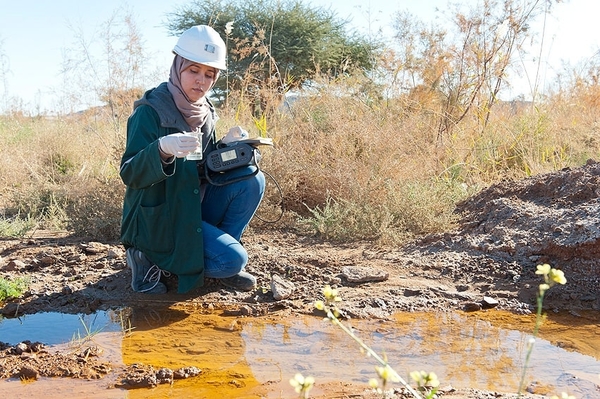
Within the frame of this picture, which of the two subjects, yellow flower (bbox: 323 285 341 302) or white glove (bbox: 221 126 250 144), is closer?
yellow flower (bbox: 323 285 341 302)

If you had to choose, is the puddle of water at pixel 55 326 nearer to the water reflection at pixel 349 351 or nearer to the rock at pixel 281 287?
the water reflection at pixel 349 351

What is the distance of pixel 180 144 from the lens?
2.72 m

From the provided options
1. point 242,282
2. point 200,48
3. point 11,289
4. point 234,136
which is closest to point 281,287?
point 242,282

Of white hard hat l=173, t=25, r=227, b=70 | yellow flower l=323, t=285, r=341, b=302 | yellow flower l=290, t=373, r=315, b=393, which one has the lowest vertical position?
yellow flower l=290, t=373, r=315, b=393

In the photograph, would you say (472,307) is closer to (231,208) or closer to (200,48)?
(231,208)

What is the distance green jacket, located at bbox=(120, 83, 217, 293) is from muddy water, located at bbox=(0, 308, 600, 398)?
0.26 metres

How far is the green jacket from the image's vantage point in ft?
10.3

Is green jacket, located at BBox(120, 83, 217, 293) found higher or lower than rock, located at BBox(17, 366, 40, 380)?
higher

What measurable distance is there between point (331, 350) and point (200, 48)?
1571 millimetres

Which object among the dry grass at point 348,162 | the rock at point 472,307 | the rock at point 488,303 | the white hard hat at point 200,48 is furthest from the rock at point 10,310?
the rock at point 488,303

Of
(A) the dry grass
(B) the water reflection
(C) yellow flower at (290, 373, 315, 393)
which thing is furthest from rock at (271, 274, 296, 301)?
(C) yellow flower at (290, 373, 315, 393)

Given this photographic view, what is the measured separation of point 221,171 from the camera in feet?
11.1

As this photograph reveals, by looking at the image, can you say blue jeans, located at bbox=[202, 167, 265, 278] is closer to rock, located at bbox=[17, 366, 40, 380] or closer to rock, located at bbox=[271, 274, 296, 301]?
rock, located at bbox=[271, 274, 296, 301]

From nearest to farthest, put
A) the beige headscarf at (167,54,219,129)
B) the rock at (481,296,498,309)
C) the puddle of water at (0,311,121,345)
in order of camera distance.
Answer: the puddle of water at (0,311,121,345), the beige headscarf at (167,54,219,129), the rock at (481,296,498,309)
